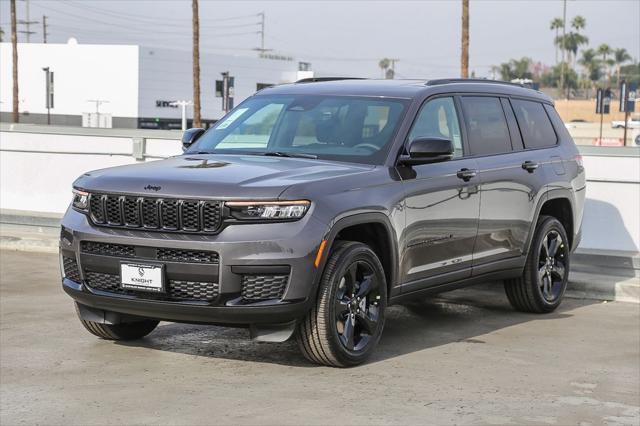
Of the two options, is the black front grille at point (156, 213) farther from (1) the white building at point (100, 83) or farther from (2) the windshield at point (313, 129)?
(1) the white building at point (100, 83)

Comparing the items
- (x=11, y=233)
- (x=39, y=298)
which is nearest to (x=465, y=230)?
(x=39, y=298)

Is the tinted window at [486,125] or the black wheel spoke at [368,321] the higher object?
the tinted window at [486,125]

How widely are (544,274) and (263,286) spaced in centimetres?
376

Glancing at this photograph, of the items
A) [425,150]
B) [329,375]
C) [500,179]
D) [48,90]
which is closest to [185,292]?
[329,375]

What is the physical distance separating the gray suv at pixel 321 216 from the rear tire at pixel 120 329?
1 centimetres

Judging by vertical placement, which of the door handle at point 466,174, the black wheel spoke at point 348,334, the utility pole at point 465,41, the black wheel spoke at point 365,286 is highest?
the utility pole at point 465,41

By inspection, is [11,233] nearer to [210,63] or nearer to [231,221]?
[231,221]

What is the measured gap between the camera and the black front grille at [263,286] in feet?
21.9

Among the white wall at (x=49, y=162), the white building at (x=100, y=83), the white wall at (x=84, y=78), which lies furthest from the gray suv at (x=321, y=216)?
the white wall at (x=84, y=78)

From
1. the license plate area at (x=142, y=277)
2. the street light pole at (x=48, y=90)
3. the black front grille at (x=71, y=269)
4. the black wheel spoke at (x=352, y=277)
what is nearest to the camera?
the license plate area at (x=142, y=277)

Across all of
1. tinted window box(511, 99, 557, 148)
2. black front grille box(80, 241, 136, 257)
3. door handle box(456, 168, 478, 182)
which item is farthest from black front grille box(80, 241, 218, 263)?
tinted window box(511, 99, 557, 148)

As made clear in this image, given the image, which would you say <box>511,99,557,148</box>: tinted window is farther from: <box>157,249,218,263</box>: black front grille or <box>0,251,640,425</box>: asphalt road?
<box>157,249,218,263</box>: black front grille

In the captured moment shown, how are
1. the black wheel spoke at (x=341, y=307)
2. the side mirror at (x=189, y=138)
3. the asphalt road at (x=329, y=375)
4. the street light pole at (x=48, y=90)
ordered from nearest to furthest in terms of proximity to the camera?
the asphalt road at (x=329, y=375) → the black wheel spoke at (x=341, y=307) → the side mirror at (x=189, y=138) → the street light pole at (x=48, y=90)

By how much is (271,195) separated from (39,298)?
3917 mm
